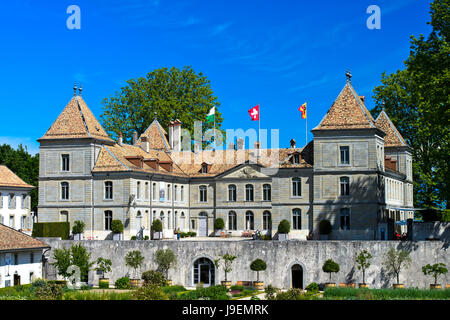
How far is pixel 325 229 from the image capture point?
54781 mm

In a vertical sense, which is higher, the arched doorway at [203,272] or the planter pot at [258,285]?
the arched doorway at [203,272]

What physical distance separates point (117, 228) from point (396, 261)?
23429 mm

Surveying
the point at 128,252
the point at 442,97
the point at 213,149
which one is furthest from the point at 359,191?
the point at 213,149

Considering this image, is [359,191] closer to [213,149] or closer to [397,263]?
[397,263]

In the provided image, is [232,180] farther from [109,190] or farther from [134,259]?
[134,259]

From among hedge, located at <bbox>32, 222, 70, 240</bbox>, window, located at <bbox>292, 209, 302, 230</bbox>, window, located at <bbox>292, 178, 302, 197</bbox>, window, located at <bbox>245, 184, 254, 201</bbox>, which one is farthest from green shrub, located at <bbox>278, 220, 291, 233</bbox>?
hedge, located at <bbox>32, 222, 70, 240</bbox>

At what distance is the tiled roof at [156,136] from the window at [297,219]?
67.0 feet

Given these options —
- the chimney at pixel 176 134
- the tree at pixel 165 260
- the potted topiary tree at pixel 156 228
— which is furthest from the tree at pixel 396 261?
the chimney at pixel 176 134

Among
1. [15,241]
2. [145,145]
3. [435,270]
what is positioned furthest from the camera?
[145,145]

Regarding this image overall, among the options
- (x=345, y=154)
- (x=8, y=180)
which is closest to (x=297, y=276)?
(x=345, y=154)

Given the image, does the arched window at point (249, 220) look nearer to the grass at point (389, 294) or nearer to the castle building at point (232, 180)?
the castle building at point (232, 180)

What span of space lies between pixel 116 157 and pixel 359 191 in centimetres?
2118

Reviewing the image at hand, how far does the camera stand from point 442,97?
43.6 m

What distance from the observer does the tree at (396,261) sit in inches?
1793
